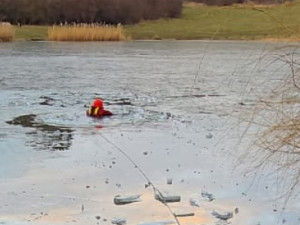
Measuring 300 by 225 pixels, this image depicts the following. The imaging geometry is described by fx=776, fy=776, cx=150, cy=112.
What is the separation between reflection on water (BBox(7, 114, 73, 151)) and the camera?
9.00 meters

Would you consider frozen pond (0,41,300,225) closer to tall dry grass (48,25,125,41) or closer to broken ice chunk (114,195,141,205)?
broken ice chunk (114,195,141,205)

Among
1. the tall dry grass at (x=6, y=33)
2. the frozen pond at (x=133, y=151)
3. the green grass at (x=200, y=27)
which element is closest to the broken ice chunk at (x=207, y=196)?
the frozen pond at (x=133, y=151)

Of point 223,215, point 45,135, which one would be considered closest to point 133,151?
point 45,135

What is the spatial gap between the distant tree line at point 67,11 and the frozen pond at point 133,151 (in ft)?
76.4

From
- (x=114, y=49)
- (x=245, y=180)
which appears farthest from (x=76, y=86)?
(x=114, y=49)

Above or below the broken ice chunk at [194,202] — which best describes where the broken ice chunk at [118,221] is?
below

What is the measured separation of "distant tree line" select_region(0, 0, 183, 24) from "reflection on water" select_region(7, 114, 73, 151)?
29107 millimetres

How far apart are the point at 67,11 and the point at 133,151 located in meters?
32.0

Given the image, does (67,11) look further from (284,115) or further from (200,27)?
(284,115)

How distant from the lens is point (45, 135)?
31.9 feet

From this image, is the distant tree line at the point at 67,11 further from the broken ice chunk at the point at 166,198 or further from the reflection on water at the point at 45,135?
the broken ice chunk at the point at 166,198

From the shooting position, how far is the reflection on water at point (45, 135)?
9.00 metres

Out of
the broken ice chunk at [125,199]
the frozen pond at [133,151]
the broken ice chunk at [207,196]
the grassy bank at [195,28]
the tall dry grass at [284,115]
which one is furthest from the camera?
the grassy bank at [195,28]

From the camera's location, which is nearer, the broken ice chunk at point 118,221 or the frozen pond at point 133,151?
the broken ice chunk at point 118,221
